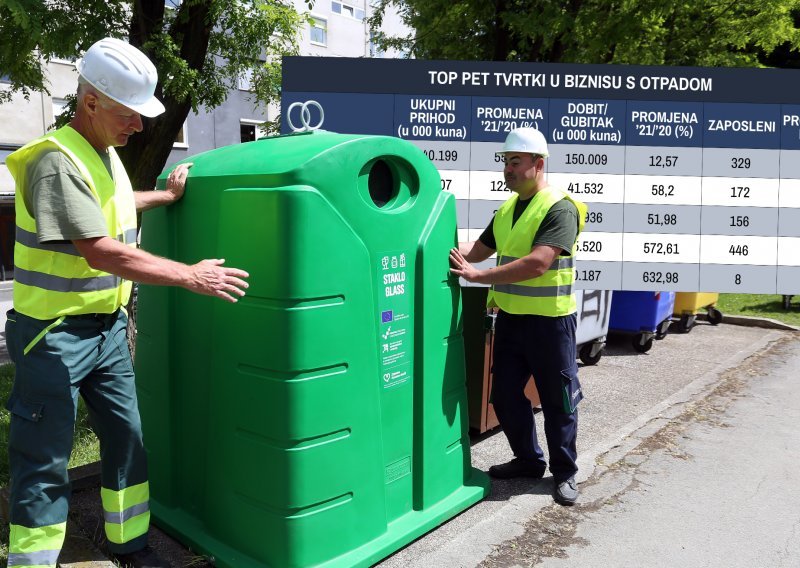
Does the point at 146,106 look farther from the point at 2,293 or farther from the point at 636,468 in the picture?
the point at 2,293

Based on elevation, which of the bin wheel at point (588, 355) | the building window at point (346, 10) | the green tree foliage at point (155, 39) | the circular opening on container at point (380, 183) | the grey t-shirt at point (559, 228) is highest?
the building window at point (346, 10)

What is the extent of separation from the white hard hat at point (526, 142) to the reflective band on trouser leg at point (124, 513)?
224cm

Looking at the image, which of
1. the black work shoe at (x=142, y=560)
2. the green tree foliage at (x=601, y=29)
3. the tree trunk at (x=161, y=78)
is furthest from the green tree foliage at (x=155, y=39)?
the green tree foliage at (x=601, y=29)

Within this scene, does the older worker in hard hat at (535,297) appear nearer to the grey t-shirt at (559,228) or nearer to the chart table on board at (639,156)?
the grey t-shirt at (559,228)

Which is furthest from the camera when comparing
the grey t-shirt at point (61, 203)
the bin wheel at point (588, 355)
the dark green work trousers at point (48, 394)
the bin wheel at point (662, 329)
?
the bin wheel at point (662, 329)

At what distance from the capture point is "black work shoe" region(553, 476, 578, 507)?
337cm

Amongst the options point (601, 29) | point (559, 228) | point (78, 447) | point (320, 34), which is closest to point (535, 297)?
point (559, 228)

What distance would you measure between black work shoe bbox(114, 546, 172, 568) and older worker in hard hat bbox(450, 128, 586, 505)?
1.74 meters

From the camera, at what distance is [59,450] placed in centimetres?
233

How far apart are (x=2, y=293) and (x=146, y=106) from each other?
1609 centimetres

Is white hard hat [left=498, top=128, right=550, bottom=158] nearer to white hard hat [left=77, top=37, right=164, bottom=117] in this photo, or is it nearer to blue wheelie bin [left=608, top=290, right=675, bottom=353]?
white hard hat [left=77, top=37, right=164, bottom=117]

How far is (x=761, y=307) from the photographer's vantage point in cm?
1072

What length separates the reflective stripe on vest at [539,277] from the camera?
3.23m

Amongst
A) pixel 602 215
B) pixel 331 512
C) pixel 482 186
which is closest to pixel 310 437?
pixel 331 512
